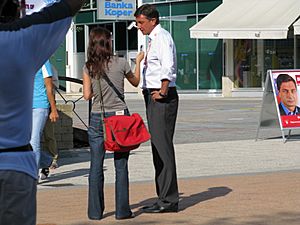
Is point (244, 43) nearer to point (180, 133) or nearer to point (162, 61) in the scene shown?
point (180, 133)

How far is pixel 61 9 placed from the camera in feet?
11.6

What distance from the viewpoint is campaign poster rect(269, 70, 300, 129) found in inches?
626

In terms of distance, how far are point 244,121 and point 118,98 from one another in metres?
14.2

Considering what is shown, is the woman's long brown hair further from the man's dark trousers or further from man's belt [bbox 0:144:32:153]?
man's belt [bbox 0:144:32:153]

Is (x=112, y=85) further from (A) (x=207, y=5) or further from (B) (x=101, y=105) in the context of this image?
(A) (x=207, y=5)

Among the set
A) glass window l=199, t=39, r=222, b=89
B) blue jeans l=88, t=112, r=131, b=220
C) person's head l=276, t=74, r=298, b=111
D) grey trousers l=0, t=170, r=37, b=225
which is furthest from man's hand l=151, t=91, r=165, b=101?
glass window l=199, t=39, r=222, b=89

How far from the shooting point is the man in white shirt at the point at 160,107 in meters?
8.56

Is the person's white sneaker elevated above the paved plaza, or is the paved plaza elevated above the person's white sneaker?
the person's white sneaker

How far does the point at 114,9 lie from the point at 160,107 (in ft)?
106

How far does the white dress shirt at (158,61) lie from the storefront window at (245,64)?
96.7 ft

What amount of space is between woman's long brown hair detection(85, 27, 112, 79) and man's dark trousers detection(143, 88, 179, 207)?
0.57m

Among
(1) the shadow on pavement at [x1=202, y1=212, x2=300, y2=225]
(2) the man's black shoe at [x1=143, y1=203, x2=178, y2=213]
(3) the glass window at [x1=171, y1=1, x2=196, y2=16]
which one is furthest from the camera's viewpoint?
(3) the glass window at [x1=171, y1=1, x2=196, y2=16]

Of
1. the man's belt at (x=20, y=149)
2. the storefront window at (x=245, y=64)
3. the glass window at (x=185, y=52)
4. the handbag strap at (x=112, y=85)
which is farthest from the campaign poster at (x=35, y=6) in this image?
the glass window at (x=185, y=52)

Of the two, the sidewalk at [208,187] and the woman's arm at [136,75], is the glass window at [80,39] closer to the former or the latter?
the sidewalk at [208,187]
